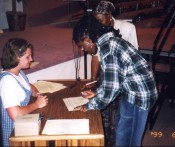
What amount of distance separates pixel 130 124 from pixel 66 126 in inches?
21.4

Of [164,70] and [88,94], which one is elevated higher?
[88,94]

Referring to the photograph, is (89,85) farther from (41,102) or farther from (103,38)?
(103,38)

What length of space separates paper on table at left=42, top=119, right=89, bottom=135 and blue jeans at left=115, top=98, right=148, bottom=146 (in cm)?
33

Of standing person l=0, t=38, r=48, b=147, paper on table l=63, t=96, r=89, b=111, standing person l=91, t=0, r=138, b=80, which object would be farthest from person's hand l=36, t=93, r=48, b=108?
standing person l=91, t=0, r=138, b=80

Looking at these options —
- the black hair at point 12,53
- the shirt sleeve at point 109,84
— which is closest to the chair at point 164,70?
the shirt sleeve at point 109,84

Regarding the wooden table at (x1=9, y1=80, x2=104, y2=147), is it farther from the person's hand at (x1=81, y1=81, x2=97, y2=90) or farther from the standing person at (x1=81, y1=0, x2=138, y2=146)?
the standing person at (x1=81, y1=0, x2=138, y2=146)

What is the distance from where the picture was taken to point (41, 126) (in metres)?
2.11

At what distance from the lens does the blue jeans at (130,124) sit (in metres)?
2.28

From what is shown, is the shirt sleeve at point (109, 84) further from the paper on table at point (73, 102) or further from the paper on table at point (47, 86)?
the paper on table at point (47, 86)

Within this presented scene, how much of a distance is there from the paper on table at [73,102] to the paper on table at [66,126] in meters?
0.26

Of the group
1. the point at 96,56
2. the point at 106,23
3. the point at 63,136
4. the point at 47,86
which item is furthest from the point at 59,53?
the point at 63,136

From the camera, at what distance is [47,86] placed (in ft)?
9.65

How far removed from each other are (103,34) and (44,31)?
3924mm

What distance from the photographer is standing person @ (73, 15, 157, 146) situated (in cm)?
203
